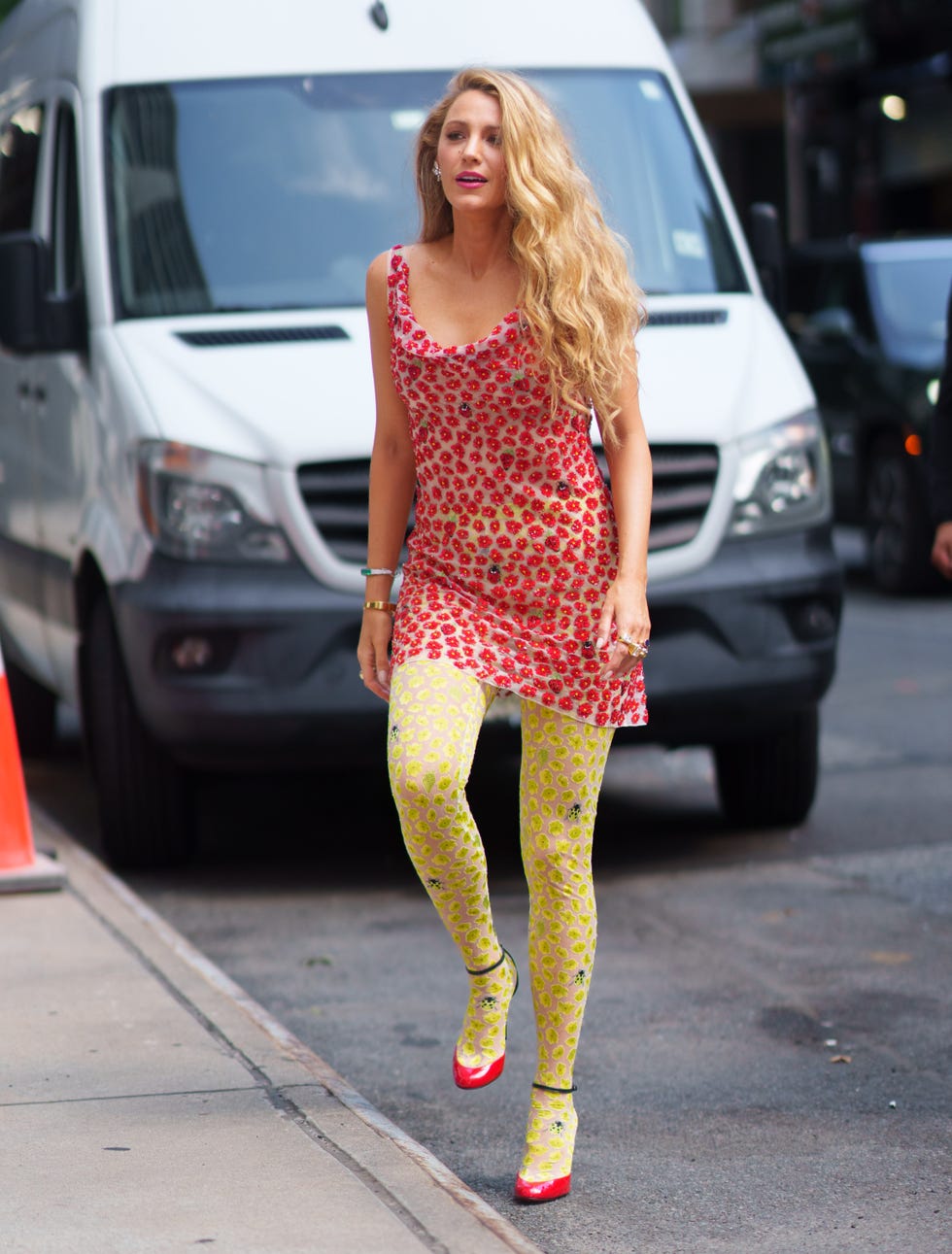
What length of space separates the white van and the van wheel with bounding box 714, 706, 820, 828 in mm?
10

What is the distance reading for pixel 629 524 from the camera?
3.78 m

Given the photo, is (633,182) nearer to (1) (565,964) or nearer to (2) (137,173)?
(2) (137,173)

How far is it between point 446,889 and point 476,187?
1157 millimetres

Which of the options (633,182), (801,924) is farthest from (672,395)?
(801,924)

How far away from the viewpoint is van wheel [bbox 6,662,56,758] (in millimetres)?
9109

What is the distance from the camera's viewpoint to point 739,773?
7203 mm

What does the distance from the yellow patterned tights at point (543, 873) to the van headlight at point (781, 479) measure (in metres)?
2.66

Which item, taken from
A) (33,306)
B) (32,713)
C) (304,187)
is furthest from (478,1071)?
(32,713)

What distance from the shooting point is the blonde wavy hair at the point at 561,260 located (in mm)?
3703

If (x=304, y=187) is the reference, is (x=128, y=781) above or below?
below

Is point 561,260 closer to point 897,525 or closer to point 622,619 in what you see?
point 622,619

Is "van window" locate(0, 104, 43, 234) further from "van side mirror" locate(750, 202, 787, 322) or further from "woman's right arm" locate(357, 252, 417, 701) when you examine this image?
"woman's right arm" locate(357, 252, 417, 701)

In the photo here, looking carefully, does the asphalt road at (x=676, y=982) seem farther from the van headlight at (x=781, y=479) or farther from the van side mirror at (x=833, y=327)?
the van side mirror at (x=833, y=327)

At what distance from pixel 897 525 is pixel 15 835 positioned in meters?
8.30
